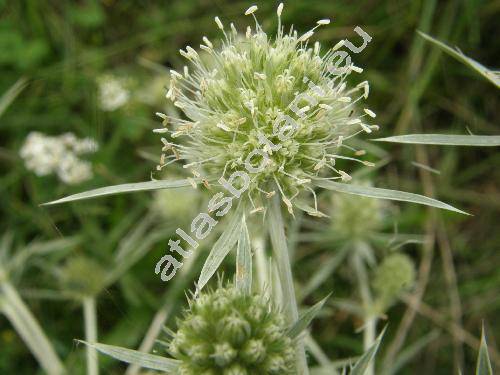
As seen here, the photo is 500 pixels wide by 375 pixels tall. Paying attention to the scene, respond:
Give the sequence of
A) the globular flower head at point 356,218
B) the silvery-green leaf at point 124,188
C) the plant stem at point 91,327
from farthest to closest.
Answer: the globular flower head at point 356,218, the plant stem at point 91,327, the silvery-green leaf at point 124,188

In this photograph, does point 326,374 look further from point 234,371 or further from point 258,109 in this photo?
point 258,109

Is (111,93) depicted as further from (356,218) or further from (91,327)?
(356,218)

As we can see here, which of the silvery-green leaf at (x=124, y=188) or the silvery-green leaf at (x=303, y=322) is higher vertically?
the silvery-green leaf at (x=124, y=188)

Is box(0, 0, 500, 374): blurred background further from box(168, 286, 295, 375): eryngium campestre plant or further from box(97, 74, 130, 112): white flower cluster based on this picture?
box(168, 286, 295, 375): eryngium campestre plant

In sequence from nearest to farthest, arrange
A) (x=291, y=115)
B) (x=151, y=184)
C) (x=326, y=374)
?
(x=151, y=184), (x=291, y=115), (x=326, y=374)

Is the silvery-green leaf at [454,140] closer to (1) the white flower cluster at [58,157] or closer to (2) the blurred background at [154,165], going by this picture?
(2) the blurred background at [154,165]

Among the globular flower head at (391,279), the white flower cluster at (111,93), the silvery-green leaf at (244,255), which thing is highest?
the white flower cluster at (111,93)

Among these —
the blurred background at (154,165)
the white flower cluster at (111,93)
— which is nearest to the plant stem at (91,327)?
the blurred background at (154,165)

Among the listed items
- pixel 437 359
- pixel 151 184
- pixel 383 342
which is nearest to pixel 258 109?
pixel 151 184
